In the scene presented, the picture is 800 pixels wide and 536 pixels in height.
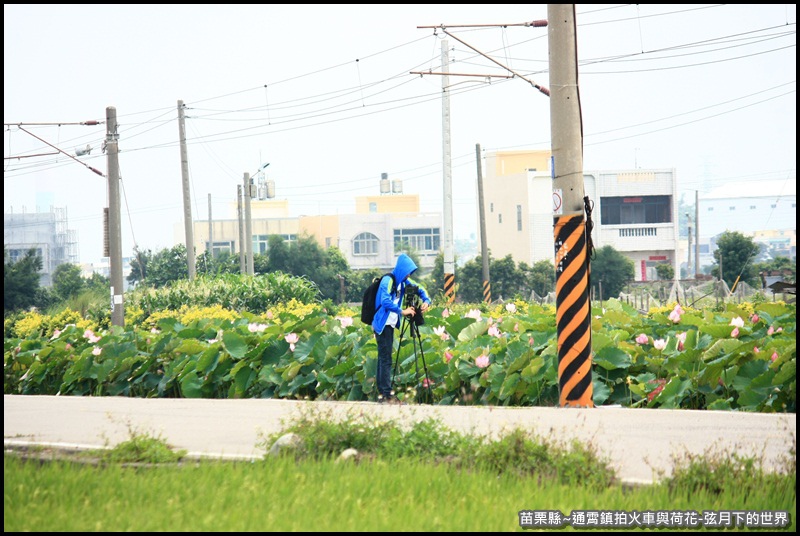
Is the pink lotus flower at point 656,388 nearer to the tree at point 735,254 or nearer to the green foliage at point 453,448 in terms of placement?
the green foliage at point 453,448

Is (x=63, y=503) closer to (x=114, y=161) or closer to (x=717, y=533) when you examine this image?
(x=717, y=533)

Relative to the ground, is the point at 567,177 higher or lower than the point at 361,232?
lower

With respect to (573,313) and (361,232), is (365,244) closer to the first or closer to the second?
(361,232)

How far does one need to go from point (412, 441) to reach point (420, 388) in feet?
14.5

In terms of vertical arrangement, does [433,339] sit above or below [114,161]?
below

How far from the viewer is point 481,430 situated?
8.84 meters

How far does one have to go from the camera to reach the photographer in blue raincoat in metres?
11.5

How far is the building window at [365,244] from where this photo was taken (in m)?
117

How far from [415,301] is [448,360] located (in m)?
0.90

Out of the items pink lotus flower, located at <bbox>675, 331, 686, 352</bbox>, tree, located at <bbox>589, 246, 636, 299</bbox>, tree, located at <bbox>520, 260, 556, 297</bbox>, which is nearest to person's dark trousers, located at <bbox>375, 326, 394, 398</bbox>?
pink lotus flower, located at <bbox>675, 331, 686, 352</bbox>

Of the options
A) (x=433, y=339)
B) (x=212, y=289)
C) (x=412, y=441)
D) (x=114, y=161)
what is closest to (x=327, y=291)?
(x=212, y=289)

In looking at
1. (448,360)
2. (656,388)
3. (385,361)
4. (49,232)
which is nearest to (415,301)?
(385,361)

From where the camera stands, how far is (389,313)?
Answer: 11.5 metres

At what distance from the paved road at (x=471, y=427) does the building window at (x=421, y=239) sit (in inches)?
4160
